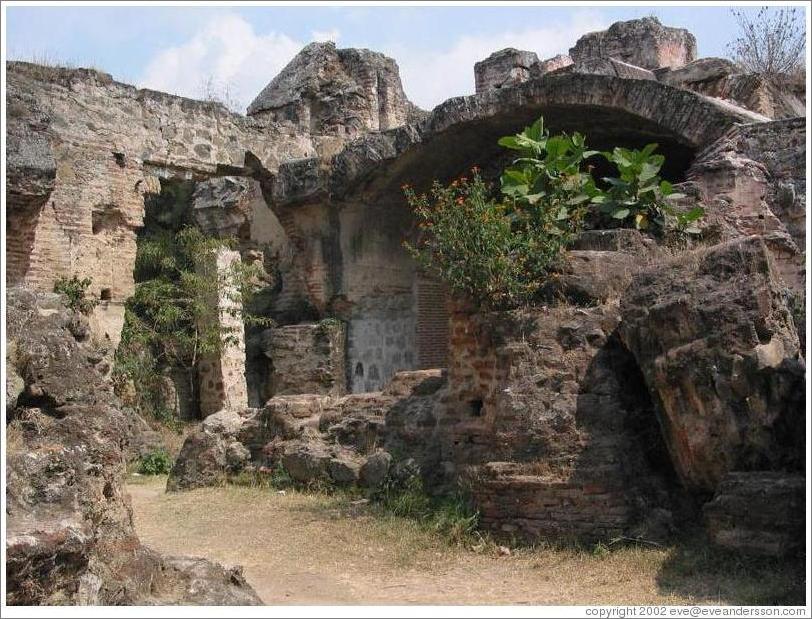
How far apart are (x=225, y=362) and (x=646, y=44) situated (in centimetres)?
791

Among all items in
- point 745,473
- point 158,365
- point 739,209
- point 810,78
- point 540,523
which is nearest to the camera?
point 810,78

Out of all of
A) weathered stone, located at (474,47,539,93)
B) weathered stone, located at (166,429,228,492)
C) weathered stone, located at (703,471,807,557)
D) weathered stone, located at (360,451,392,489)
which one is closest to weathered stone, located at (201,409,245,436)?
weathered stone, located at (166,429,228,492)

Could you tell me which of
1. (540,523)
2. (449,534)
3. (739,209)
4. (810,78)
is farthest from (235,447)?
(810,78)

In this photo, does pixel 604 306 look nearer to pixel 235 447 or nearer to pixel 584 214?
pixel 584 214

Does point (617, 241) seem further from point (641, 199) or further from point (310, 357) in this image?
point (310, 357)

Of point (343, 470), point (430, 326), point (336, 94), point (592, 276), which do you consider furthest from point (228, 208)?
point (592, 276)

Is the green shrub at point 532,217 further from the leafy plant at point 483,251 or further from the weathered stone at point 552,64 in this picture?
the weathered stone at point 552,64

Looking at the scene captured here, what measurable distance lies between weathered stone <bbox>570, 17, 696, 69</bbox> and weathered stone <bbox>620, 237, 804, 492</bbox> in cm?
959

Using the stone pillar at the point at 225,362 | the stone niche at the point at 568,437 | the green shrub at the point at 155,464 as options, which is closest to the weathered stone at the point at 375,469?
the stone niche at the point at 568,437

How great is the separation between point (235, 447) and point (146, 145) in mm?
4914

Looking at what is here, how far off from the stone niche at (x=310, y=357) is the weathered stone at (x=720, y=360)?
7.17m

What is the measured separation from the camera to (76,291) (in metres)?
12.0

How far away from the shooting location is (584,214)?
26.7ft

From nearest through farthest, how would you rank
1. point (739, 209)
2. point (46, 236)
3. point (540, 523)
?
point (540, 523) < point (739, 209) < point (46, 236)
